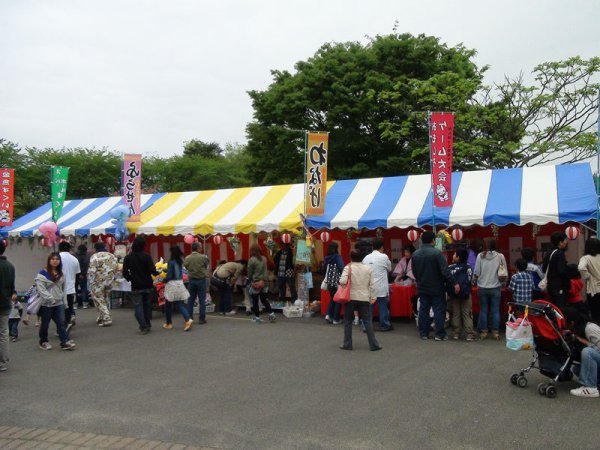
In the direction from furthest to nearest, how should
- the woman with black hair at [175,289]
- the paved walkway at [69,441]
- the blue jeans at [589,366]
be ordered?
1. the woman with black hair at [175,289]
2. the blue jeans at [589,366]
3. the paved walkway at [69,441]

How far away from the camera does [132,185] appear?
41.8 feet

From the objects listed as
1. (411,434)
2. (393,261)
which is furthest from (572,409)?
(393,261)

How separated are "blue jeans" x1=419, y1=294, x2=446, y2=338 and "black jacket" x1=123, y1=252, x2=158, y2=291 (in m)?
4.45

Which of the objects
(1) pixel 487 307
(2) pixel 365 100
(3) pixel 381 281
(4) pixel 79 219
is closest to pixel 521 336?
(1) pixel 487 307

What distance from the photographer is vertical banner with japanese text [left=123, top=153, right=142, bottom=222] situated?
41.2ft

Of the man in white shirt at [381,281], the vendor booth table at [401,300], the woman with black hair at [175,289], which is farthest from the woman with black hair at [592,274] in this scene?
the woman with black hair at [175,289]

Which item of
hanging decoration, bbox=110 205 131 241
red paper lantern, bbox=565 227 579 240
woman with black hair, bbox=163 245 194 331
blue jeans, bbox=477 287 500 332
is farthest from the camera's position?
hanging decoration, bbox=110 205 131 241

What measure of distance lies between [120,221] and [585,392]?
34.0 feet

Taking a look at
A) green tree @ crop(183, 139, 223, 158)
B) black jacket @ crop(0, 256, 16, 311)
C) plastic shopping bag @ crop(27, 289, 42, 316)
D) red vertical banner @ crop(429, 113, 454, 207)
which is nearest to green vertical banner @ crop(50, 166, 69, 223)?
plastic shopping bag @ crop(27, 289, 42, 316)

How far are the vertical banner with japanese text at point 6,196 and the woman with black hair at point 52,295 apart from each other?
28.7 feet

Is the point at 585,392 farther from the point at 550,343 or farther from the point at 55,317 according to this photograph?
the point at 55,317

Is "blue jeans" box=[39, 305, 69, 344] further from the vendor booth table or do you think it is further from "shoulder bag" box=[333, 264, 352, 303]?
the vendor booth table

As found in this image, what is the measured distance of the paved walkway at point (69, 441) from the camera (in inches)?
152

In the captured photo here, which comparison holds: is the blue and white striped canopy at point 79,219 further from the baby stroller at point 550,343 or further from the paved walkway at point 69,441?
the baby stroller at point 550,343
